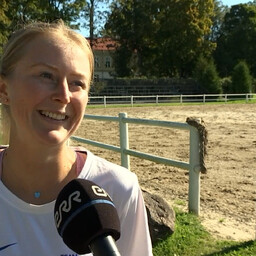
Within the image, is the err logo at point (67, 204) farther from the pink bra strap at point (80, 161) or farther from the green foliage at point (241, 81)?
the green foliage at point (241, 81)

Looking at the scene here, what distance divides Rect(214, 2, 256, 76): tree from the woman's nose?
2127 inches

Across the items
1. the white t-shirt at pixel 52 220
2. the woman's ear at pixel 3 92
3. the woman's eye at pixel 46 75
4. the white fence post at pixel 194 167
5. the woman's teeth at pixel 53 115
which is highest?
the woman's eye at pixel 46 75

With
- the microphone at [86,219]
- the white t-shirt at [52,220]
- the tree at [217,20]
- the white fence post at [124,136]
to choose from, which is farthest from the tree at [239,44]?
the microphone at [86,219]

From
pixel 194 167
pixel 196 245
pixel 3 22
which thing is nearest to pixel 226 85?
pixel 3 22

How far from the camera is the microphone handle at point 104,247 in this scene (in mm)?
950

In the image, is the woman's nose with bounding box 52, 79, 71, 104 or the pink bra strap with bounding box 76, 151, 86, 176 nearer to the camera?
the woman's nose with bounding box 52, 79, 71, 104

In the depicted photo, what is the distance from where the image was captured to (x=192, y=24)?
159 ft

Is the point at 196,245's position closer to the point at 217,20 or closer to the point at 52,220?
the point at 52,220

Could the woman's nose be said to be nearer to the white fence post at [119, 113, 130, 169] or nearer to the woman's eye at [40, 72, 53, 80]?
the woman's eye at [40, 72, 53, 80]

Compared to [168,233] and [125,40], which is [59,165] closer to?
[168,233]

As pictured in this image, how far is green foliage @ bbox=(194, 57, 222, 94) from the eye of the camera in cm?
4003

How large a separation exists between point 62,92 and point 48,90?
5 centimetres

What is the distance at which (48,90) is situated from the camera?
151 cm

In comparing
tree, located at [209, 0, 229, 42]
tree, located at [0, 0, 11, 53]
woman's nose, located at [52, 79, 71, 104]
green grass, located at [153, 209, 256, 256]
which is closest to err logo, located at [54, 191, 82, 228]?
woman's nose, located at [52, 79, 71, 104]
